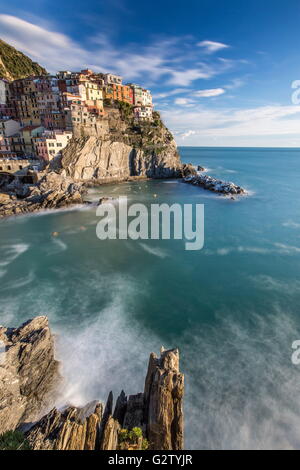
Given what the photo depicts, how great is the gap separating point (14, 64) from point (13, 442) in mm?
123887

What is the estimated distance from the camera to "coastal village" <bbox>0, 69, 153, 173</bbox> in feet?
184

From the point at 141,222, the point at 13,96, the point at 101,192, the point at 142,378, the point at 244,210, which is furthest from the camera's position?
the point at 13,96

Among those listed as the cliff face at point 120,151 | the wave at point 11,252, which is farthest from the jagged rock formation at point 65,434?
the cliff face at point 120,151

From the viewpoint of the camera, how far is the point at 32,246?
30.6 m

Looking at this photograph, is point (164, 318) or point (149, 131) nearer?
→ point (164, 318)

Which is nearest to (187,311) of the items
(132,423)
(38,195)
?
(132,423)

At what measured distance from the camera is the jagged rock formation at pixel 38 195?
137 ft

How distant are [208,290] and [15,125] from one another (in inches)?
2633

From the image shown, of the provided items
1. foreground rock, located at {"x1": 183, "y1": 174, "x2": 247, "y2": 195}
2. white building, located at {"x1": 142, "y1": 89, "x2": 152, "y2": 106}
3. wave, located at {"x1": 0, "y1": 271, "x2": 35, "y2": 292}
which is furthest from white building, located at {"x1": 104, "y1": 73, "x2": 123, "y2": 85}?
wave, located at {"x1": 0, "y1": 271, "x2": 35, "y2": 292}

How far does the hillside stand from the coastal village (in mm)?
26783

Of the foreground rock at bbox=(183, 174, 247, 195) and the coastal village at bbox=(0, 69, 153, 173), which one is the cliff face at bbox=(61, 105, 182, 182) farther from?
the foreground rock at bbox=(183, 174, 247, 195)
